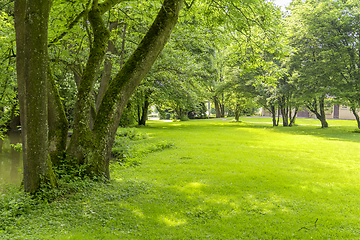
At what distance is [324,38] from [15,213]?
2500cm

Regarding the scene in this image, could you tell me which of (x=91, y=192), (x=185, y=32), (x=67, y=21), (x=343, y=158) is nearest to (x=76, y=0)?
(x=67, y=21)

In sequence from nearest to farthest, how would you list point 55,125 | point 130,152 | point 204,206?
point 204,206, point 55,125, point 130,152

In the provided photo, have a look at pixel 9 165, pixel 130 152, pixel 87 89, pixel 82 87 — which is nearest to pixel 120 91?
pixel 87 89

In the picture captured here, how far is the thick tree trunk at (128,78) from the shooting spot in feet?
20.5

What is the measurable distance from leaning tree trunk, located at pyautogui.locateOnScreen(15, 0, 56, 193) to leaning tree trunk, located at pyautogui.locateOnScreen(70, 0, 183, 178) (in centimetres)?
136

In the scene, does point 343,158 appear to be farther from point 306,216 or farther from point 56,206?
point 56,206

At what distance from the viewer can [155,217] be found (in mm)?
4977

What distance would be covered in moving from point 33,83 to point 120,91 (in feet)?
6.60

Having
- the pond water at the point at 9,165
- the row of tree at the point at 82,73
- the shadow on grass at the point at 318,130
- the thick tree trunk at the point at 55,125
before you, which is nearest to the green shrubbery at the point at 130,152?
the thick tree trunk at the point at 55,125

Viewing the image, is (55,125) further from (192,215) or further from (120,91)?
(192,215)

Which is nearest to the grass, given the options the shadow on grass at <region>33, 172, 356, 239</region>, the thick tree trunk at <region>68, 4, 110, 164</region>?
the shadow on grass at <region>33, 172, 356, 239</region>

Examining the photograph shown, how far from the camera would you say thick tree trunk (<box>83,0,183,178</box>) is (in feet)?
20.5

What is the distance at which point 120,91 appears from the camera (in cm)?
634

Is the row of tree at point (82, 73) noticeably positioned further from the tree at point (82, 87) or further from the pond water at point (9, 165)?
the pond water at point (9, 165)
